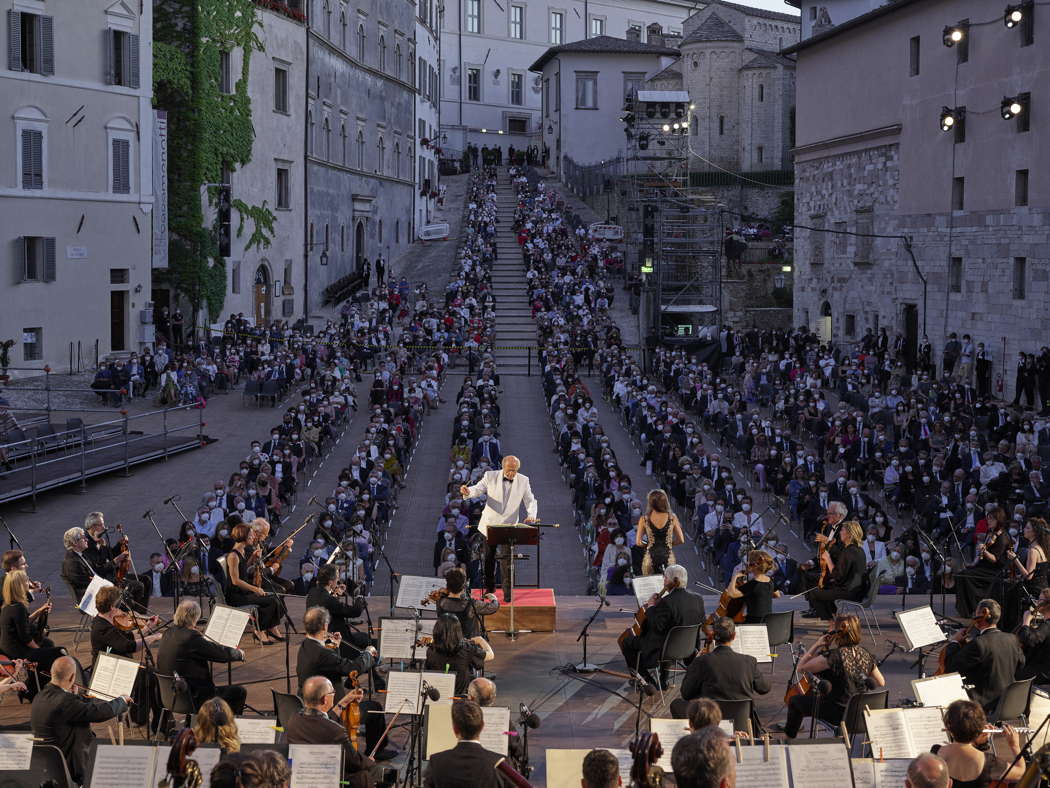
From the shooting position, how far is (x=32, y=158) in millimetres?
33219

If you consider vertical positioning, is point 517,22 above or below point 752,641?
above

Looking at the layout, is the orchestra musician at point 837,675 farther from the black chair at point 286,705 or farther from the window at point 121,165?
the window at point 121,165

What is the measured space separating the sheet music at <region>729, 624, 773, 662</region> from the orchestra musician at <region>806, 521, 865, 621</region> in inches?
97.0

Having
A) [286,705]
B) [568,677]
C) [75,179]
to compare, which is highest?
[75,179]

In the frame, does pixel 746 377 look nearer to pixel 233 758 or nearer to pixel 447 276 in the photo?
pixel 447 276

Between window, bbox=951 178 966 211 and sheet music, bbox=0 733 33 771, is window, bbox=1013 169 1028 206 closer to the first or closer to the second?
window, bbox=951 178 966 211

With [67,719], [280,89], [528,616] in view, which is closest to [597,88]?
[280,89]

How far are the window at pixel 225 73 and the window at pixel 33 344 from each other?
35.2ft

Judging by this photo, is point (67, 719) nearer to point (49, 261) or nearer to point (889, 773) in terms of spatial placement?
point (889, 773)

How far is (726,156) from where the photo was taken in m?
68.9

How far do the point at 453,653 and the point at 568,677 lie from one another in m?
2.14

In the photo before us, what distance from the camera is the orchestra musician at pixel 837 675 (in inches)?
386

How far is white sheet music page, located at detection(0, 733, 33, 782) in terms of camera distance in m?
8.10

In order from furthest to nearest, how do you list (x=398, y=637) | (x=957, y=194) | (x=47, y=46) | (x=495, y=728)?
(x=957, y=194), (x=47, y=46), (x=398, y=637), (x=495, y=728)
